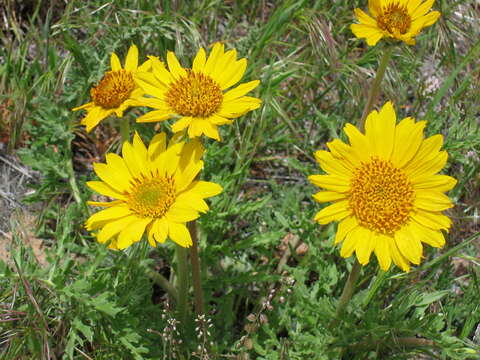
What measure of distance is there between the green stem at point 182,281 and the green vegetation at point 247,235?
8 cm

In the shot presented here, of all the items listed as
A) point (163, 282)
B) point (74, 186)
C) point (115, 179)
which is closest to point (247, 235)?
point (163, 282)

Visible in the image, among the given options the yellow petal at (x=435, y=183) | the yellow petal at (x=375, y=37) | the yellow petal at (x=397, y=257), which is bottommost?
the yellow petal at (x=397, y=257)

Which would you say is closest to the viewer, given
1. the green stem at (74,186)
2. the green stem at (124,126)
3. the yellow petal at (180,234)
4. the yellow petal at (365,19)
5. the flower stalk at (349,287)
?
the yellow petal at (180,234)

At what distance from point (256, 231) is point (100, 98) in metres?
1.32

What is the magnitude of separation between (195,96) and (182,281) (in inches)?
36.2

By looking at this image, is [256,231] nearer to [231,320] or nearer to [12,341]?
[231,320]

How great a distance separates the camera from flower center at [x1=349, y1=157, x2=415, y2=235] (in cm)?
222

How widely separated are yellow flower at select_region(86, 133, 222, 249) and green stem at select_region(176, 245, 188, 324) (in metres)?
0.29

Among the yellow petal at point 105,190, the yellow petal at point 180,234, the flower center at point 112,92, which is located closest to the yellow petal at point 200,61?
the flower center at point 112,92

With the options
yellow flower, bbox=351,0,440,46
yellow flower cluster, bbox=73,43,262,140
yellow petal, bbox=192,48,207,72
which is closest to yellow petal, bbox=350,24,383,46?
yellow flower, bbox=351,0,440,46

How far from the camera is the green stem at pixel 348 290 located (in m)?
2.30

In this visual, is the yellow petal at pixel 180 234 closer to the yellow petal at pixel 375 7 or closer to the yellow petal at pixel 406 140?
the yellow petal at pixel 406 140

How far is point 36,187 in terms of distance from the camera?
3.55 meters

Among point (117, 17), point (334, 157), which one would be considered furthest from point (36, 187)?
point (334, 157)
